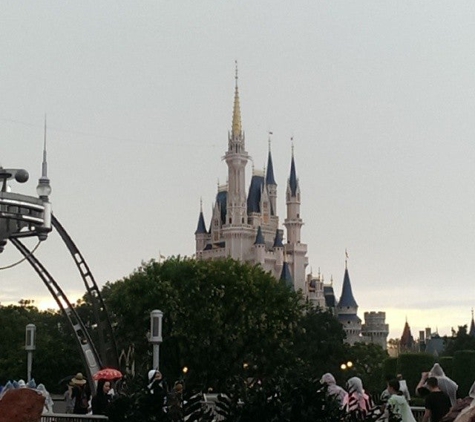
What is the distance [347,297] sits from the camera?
494 feet

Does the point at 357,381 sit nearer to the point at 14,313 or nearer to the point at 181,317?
the point at 181,317

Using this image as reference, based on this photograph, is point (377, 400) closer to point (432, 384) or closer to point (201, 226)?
point (432, 384)

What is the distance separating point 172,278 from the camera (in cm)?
4912

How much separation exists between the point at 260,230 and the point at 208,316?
9886cm

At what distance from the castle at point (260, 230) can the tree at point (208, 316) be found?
9093 centimetres

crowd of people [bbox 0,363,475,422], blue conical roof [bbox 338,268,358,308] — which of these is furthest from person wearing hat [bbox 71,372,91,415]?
blue conical roof [bbox 338,268,358,308]

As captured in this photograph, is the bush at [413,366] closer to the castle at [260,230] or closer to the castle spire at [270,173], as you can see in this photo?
the castle at [260,230]

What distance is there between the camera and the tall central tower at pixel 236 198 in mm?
147500

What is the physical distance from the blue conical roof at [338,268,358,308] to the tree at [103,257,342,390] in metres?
98.6

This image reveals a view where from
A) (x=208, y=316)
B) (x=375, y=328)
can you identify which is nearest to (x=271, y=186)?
(x=375, y=328)

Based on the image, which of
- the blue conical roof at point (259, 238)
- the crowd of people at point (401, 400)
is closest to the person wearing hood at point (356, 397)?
the crowd of people at point (401, 400)

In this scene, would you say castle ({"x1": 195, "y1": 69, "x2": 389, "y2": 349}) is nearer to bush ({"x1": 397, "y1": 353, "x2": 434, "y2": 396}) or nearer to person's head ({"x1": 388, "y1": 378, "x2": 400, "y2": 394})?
bush ({"x1": 397, "y1": 353, "x2": 434, "y2": 396})

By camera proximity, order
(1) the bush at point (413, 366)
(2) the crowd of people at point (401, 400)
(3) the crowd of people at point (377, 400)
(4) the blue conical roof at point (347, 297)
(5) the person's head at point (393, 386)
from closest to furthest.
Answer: (3) the crowd of people at point (377, 400)
(2) the crowd of people at point (401, 400)
(5) the person's head at point (393, 386)
(1) the bush at point (413, 366)
(4) the blue conical roof at point (347, 297)

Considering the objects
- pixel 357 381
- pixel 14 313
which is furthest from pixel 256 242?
pixel 357 381
